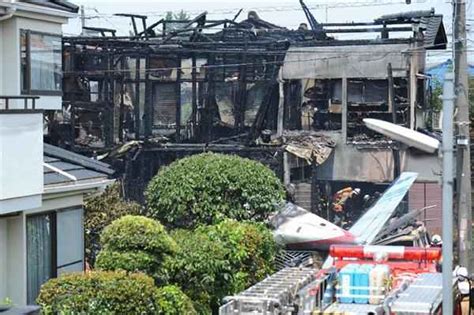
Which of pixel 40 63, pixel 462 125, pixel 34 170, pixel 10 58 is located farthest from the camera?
pixel 462 125

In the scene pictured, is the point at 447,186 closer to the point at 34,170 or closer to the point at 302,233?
the point at 34,170

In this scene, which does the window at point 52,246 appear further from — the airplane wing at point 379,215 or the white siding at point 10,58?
the airplane wing at point 379,215

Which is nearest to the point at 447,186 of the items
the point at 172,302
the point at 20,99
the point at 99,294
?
the point at 99,294

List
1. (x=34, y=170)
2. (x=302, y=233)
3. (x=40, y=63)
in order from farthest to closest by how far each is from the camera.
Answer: (x=302, y=233) → (x=40, y=63) → (x=34, y=170)

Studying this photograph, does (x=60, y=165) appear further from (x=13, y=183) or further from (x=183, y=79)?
(x=183, y=79)

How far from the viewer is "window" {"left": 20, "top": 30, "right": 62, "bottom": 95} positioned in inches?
667

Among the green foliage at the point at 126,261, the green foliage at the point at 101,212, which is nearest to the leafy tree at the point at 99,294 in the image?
the green foliage at the point at 126,261

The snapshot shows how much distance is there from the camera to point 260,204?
20.4 metres

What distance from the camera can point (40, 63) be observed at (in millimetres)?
17594

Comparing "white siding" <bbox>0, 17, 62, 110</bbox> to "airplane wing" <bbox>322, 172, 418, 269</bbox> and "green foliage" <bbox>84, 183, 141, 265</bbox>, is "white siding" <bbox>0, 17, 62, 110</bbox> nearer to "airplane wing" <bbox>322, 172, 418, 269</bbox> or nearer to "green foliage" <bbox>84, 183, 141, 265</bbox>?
"green foliage" <bbox>84, 183, 141, 265</bbox>

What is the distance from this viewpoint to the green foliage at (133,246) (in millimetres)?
15344

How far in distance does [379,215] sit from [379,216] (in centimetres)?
10

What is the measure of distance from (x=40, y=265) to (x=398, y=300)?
697 centimetres

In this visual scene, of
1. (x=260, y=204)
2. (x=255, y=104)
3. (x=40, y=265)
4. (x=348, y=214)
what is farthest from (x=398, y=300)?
(x=255, y=104)
